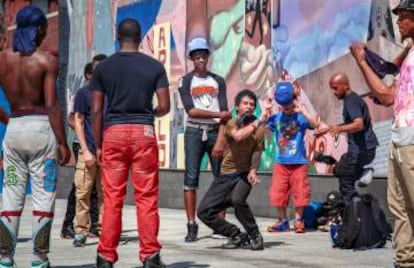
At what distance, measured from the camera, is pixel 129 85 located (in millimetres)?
7340

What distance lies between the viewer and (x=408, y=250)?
6.06 meters

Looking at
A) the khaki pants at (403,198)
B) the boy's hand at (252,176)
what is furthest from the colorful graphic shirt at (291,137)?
the khaki pants at (403,198)

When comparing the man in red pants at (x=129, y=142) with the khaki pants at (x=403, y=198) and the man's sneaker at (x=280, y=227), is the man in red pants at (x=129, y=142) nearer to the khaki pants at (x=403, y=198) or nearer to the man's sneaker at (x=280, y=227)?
the khaki pants at (x=403, y=198)

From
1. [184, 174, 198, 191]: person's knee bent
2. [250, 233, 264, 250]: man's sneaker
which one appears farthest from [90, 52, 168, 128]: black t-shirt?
[184, 174, 198, 191]: person's knee bent

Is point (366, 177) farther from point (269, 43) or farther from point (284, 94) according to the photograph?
point (269, 43)

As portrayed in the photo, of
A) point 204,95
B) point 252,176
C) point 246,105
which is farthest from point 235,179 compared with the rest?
point 204,95

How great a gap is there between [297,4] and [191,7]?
9.70ft

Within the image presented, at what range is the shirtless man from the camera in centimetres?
743

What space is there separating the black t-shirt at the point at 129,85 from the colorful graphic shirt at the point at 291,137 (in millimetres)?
4391

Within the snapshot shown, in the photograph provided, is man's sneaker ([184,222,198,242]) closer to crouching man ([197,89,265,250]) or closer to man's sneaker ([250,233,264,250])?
crouching man ([197,89,265,250])

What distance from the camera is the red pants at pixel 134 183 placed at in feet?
23.9

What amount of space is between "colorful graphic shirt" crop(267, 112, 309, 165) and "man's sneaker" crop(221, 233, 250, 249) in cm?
229

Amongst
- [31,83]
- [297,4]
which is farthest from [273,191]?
[31,83]

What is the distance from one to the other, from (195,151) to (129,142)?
311 cm
